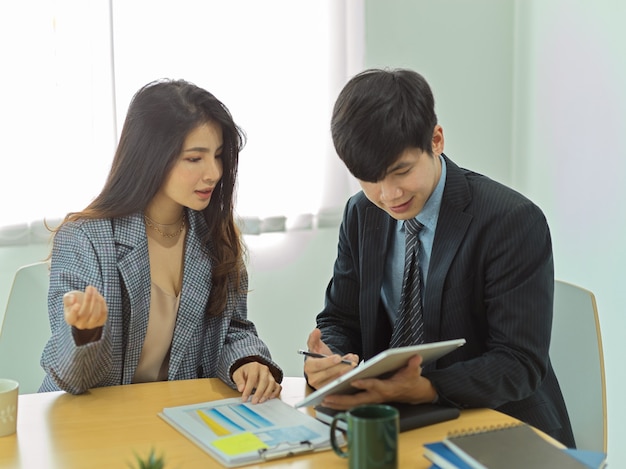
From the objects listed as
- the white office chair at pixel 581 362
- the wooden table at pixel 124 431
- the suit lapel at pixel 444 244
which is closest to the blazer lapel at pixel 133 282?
the wooden table at pixel 124 431

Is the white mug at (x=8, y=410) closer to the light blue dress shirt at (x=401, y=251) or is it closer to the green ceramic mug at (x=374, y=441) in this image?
the green ceramic mug at (x=374, y=441)

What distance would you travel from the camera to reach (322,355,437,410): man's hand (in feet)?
4.76

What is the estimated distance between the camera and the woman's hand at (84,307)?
59.1 inches

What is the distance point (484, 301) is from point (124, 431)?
0.76 metres

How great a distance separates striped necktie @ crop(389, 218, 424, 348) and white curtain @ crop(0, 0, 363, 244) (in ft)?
4.26

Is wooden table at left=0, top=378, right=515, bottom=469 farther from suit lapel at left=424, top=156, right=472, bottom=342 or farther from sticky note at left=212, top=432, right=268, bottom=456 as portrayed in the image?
suit lapel at left=424, top=156, right=472, bottom=342

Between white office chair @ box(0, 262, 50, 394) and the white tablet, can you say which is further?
white office chair @ box(0, 262, 50, 394)

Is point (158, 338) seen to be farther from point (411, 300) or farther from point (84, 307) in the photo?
point (411, 300)

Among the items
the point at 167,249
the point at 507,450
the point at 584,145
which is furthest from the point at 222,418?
the point at 584,145

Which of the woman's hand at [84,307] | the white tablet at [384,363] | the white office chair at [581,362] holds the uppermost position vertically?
the woman's hand at [84,307]

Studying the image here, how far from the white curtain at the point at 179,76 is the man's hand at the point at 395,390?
1.58m

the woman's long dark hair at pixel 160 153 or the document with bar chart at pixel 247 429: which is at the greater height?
the woman's long dark hair at pixel 160 153

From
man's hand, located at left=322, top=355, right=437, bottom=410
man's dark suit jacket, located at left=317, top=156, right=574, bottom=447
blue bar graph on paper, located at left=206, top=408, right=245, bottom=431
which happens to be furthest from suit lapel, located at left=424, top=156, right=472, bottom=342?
blue bar graph on paper, located at left=206, top=408, right=245, bottom=431

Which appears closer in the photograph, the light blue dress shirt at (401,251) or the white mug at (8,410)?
the white mug at (8,410)
